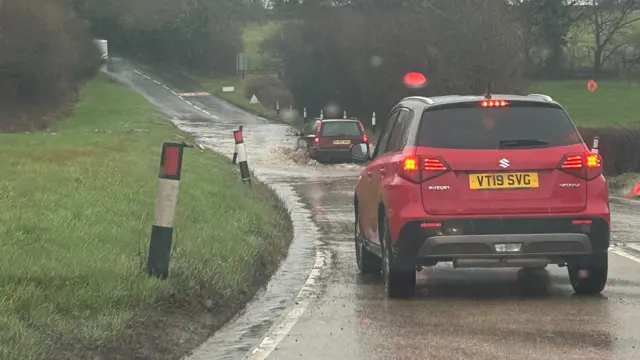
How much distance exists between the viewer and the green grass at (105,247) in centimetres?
628

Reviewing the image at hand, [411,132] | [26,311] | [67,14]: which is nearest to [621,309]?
[411,132]

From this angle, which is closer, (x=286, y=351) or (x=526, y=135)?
(x=286, y=351)

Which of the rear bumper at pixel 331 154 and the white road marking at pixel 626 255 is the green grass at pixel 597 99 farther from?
the white road marking at pixel 626 255

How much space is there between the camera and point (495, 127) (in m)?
8.27

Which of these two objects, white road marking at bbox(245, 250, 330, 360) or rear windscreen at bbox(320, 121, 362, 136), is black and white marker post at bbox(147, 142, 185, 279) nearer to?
white road marking at bbox(245, 250, 330, 360)

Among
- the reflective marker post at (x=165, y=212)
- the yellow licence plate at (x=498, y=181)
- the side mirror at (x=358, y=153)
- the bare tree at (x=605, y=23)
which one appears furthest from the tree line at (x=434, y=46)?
the reflective marker post at (x=165, y=212)

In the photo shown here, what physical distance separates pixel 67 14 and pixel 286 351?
5975 cm

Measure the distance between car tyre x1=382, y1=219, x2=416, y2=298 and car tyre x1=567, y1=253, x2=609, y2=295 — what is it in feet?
4.72

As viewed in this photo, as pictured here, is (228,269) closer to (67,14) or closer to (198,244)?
(198,244)

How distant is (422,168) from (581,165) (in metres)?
1.33

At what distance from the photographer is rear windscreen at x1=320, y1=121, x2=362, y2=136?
94.8ft

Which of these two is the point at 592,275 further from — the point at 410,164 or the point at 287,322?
the point at 287,322

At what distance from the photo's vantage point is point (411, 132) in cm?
840

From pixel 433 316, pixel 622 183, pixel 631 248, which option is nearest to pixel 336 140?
pixel 622 183
